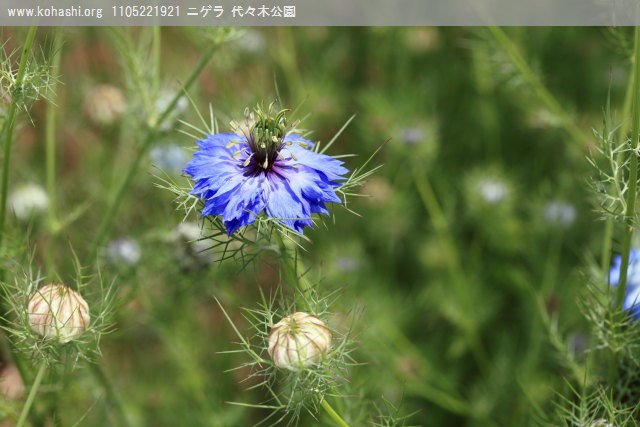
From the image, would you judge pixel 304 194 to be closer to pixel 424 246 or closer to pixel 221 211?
pixel 221 211

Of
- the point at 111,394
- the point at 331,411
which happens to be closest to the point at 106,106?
the point at 111,394

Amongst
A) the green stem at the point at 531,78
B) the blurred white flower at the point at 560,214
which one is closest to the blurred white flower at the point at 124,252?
the green stem at the point at 531,78

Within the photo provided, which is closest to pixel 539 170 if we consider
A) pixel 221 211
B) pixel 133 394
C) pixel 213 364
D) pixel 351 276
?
pixel 351 276

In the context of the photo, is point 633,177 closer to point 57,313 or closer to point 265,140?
point 265,140

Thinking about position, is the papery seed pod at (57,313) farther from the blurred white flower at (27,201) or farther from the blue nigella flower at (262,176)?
the blurred white flower at (27,201)

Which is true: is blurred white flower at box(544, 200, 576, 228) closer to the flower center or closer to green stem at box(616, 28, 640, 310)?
green stem at box(616, 28, 640, 310)

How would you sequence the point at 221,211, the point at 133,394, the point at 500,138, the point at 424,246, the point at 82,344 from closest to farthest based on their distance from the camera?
1. the point at 221,211
2. the point at 82,344
3. the point at 133,394
4. the point at 424,246
5. the point at 500,138
